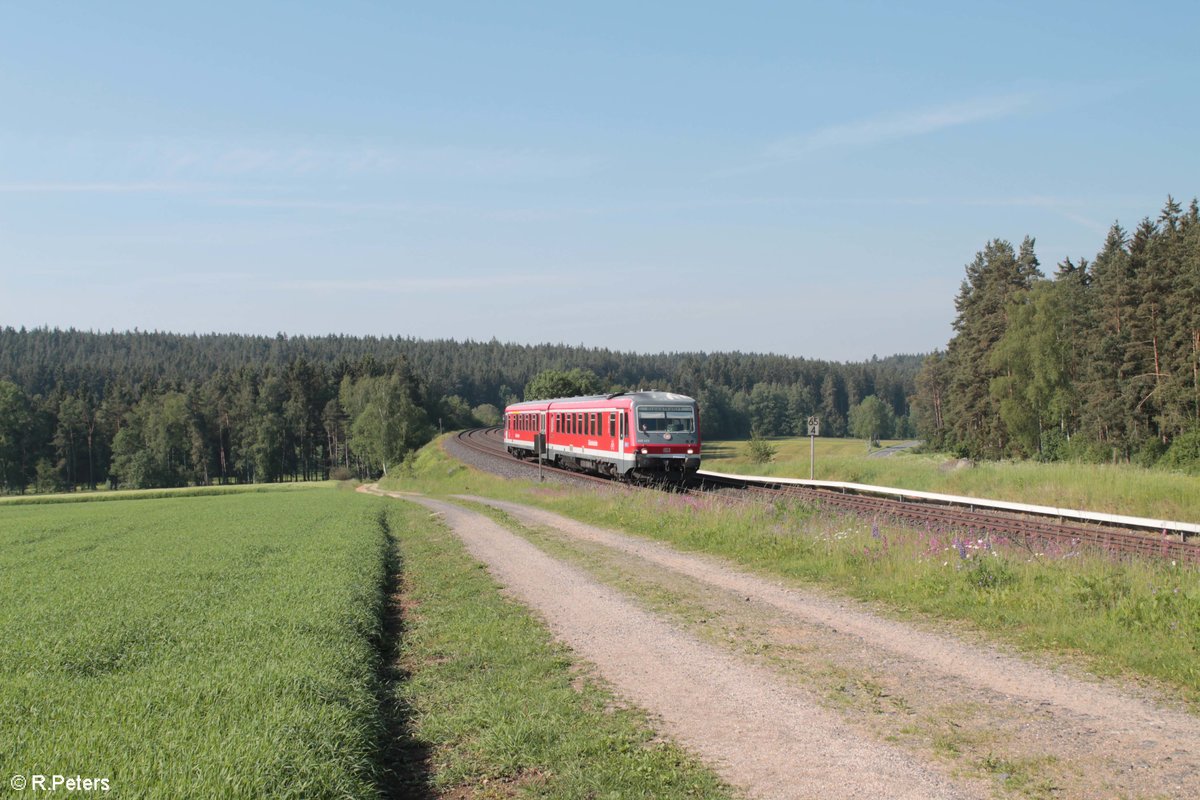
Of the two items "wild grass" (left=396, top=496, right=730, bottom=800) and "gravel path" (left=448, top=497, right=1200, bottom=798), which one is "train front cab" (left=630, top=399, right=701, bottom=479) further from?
"wild grass" (left=396, top=496, right=730, bottom=800)

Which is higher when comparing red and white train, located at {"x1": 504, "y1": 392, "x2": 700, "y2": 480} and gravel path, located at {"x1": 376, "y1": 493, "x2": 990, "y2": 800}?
red and white train, located at {"x1": 504, "y1": 392, "x2": 700, "y2": 480}

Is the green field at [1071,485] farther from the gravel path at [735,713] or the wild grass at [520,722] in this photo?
the wild grass at [520,722]

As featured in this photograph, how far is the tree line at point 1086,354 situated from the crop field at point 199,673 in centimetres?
3896

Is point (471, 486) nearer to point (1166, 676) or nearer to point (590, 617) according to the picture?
point (590, 617)

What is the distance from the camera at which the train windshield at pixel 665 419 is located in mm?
→ 32469

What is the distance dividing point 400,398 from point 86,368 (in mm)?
89297

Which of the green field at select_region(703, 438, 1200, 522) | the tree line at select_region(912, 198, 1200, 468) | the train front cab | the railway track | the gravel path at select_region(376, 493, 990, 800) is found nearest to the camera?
the gravel path at select_region(376, 493, 990, 800)

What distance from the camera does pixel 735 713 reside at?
743cm

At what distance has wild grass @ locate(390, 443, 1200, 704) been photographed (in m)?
8.88

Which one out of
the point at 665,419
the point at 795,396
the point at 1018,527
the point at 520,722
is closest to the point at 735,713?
the point at 520,722

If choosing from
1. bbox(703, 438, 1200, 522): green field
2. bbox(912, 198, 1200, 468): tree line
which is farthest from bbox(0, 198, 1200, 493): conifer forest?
bbox(703, 438, 1200, 522): green field

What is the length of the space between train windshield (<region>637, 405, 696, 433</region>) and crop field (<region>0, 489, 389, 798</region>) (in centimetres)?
1635

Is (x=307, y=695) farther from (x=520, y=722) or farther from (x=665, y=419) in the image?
(x=665, y=419)

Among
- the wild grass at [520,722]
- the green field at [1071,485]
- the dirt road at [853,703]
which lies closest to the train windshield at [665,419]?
the green field at [1071,485]
